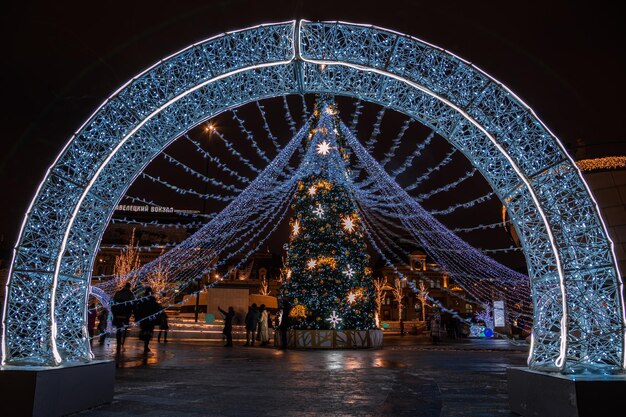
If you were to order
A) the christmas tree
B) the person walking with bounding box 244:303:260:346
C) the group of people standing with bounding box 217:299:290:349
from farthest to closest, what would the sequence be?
the person walking with bounding box 244:303:260:346 < the christmas tree < the group of people standing with bounding box 217:299:290:349

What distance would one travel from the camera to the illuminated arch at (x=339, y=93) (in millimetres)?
5586

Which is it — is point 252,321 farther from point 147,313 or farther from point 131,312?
point 131,312

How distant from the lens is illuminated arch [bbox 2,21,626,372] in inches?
220

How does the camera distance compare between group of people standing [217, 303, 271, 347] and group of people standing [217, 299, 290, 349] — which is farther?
group of people standing [217, 303, 271, 347]

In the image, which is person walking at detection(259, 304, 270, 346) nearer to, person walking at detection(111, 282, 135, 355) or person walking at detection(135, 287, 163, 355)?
person walking at detection(135, 287, 163, 355)

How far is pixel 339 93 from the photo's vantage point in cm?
741

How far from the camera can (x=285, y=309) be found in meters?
18.3

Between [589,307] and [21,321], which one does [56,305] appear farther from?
[589,307]

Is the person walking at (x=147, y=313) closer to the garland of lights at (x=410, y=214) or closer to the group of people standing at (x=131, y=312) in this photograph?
the group of people standing at (x=131, y=312)

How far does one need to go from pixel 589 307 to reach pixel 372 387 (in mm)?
3774

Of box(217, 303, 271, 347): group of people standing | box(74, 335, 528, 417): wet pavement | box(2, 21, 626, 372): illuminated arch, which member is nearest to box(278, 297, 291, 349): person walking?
box(217, 303, 271, 347): group of people standing

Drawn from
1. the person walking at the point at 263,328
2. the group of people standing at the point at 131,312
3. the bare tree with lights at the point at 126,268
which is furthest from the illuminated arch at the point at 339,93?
the person walking at the point at 263,328

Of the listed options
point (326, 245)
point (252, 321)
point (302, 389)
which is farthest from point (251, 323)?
point (302, 389)

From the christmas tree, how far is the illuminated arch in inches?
460
